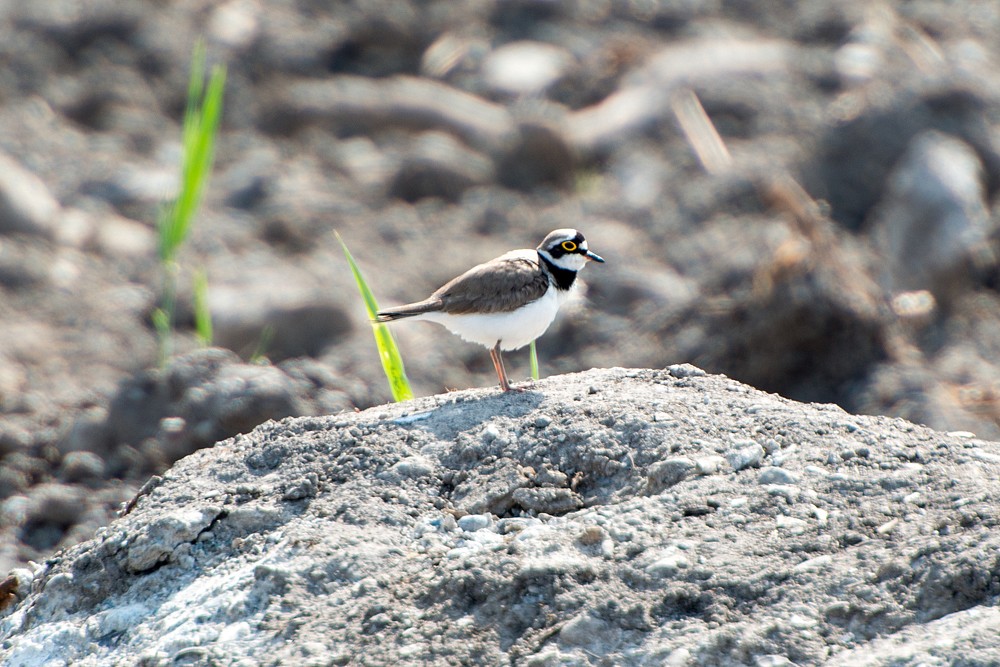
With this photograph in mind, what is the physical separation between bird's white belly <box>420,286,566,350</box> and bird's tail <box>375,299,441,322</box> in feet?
0.11

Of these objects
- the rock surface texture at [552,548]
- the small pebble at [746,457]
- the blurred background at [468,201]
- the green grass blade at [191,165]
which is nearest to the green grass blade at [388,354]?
the rock surface texture at [552,548]

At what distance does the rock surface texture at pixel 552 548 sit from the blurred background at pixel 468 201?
2804mm

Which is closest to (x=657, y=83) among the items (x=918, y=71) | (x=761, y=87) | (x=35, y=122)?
(x=761, y=87)

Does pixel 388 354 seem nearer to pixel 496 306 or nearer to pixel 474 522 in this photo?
pixel 496 306

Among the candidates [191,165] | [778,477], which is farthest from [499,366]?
[191,165]

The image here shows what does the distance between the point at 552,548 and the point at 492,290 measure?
2.01 m

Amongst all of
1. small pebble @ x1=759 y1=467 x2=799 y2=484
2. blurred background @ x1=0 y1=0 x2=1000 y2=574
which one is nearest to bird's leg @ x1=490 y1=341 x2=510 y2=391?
small pebble @ x1=759 y1=467 x2=799 y2=484

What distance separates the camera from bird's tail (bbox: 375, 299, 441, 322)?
16.7 ft

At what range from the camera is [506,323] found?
16.9 feet

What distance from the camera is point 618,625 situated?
311 cm

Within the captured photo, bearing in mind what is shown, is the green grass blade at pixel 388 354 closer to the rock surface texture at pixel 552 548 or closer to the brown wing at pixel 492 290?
the brown wing at pixel 492 290

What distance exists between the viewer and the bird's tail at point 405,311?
5102mm

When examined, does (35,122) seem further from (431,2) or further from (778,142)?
(778,142)

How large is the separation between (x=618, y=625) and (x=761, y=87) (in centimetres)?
915
